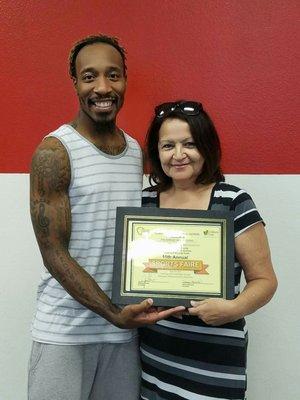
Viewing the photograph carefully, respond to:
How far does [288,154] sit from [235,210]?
510 mm

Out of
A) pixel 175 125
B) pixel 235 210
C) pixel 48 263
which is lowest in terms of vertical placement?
pixel 48 263

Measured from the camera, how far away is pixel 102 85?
1.12 metres

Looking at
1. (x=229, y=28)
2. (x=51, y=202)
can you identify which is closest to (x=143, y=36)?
(x=229, y=28)

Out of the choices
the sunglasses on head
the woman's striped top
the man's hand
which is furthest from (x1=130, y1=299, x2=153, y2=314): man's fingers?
the sunglasses on head

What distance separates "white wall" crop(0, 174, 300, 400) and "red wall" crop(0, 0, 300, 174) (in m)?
0.11

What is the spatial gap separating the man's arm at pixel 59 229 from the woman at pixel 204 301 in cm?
12

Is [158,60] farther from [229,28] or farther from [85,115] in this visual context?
[85,115]

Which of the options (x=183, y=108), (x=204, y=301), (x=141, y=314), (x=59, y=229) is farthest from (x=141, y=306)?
(x=183, y=108)

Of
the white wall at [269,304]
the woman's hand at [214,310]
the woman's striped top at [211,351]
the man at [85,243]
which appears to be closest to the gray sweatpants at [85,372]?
the man at [85,243]

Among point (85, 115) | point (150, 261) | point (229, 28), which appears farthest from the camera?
point (229, 28)

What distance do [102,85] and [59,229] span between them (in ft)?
1.26

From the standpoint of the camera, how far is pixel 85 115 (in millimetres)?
1177

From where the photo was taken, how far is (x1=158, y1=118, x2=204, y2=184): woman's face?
1.11m

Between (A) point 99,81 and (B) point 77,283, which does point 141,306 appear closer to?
(B) point 77,283
